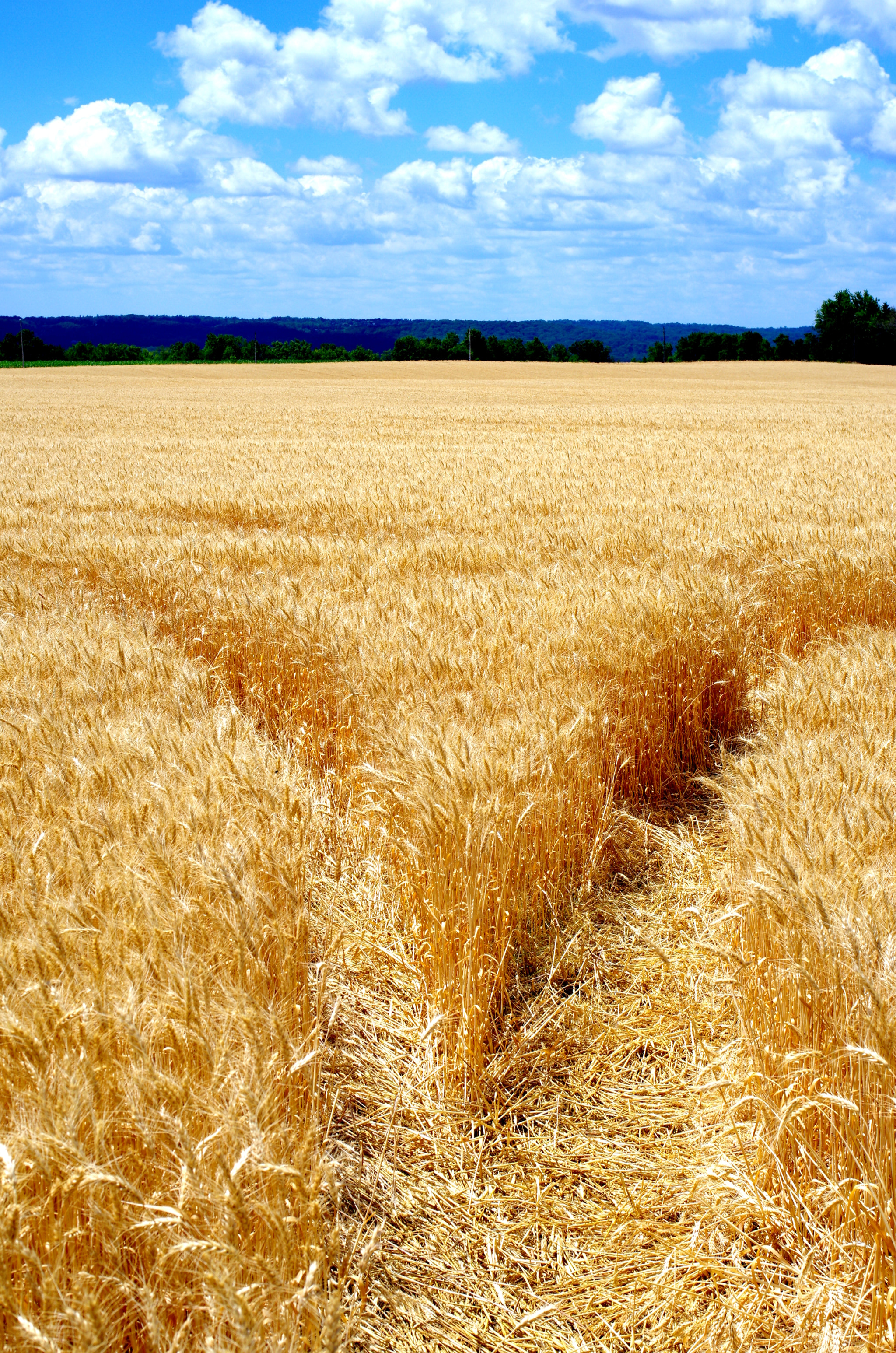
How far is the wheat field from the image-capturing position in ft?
4.77

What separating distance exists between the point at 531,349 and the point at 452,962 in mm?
90852

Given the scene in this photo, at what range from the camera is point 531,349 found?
87375mm

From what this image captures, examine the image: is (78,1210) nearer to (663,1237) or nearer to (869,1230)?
(663,1237)

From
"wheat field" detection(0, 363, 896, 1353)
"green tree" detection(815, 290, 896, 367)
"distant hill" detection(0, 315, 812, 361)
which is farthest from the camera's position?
"distant hill" detection(0, 315, 812, 361)

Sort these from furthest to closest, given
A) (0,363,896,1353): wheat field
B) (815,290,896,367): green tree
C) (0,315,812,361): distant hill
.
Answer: (0,315,812,361): distant hill → (815,290,896,367): green tree → (0,363,896,1353): wheat field

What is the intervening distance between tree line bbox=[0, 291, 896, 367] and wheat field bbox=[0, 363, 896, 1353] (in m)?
81.9

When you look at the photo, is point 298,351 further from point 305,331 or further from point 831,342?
point 305,331

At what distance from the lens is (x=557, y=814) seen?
318cm

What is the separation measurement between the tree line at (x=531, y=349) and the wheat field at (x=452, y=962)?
81910mm

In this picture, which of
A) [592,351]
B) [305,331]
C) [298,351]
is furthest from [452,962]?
[305,331]

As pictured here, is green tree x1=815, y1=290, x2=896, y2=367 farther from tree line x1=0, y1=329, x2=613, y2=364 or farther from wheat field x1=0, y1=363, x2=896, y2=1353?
wheat field x1=0, y1=363, x2=896, y2=1353

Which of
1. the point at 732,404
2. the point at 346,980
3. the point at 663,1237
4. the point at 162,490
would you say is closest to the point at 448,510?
the point at 162,490

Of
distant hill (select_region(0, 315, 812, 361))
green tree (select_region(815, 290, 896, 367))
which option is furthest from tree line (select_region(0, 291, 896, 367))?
distant hill (select_region(0, 315, 812, 361))

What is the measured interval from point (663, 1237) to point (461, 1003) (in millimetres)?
730
